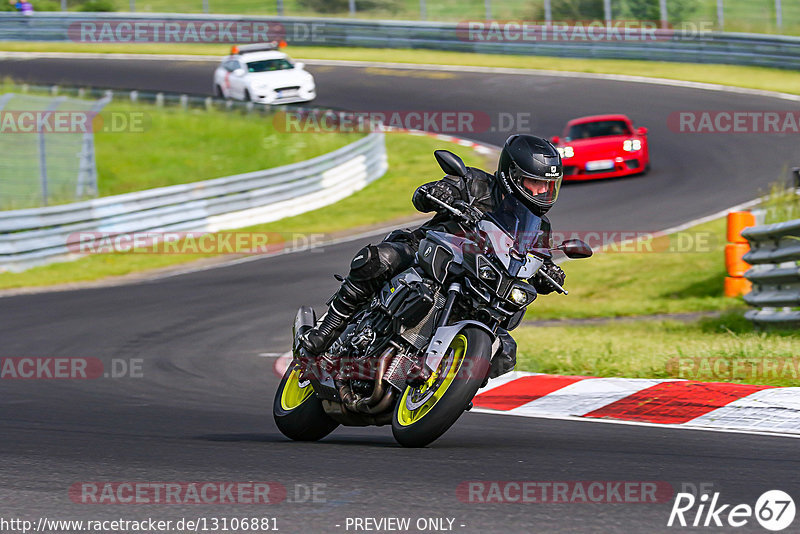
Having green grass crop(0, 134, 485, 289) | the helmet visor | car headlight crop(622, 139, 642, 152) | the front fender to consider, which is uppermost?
the helmet visor

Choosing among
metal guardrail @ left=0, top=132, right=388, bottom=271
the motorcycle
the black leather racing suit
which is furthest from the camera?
metal guardrail @ left=0, top=132, right=388, bottom=271

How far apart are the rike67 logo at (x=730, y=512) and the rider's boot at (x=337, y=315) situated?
8.96 ft

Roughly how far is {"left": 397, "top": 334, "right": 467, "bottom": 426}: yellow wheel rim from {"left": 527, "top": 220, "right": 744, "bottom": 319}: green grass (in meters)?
7.97

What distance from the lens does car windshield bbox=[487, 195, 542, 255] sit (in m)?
6.32

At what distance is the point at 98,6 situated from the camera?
156 feet

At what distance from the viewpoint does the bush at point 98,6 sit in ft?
156

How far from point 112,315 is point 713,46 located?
25870 mm

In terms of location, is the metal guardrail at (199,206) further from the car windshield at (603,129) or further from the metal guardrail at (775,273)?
the metal guardrail at (775,273)

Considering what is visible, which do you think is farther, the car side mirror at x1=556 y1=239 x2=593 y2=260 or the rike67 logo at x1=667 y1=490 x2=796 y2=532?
the car side mirror at x1=556 y1=239 x2=593 y2=260

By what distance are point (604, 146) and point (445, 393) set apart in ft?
60.2

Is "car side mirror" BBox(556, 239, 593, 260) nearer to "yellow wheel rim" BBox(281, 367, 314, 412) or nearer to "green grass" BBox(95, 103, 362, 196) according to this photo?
"yellow wheel rim" BBox(281, 367, 314, 412)

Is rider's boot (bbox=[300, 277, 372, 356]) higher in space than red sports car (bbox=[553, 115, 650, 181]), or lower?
higher

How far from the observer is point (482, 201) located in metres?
6.64

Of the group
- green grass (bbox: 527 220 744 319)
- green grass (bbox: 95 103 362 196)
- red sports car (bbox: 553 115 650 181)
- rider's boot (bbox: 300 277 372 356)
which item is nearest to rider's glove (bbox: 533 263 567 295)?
rider's boot (bbox: 300 277 372 356)
